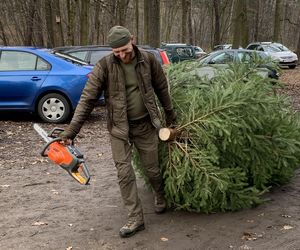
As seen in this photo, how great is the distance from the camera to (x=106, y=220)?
5.03 m

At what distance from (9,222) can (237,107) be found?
8.47 ft

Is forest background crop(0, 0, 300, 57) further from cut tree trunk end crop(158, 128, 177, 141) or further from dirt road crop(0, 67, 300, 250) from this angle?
cut tree trunk end crop(158, 128, 177, 141)

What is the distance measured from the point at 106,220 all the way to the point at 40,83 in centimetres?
584

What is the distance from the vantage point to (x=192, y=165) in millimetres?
4738

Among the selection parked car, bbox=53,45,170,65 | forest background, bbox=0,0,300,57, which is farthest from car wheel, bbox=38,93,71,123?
forest background, bbox=0,0,300,57

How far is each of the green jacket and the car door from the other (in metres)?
5.97

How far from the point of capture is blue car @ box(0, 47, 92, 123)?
33.6 ft

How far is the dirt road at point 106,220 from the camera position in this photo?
14.6 feet

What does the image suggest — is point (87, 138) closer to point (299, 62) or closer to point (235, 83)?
point (235, 83)

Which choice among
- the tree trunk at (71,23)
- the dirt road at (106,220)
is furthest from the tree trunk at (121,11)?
the dirt road at (106,220)

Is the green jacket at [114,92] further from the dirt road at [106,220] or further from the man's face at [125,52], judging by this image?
the dirt road at [106,220]

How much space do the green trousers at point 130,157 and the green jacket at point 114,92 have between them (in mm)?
130

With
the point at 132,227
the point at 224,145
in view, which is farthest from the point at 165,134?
the point at 132,227

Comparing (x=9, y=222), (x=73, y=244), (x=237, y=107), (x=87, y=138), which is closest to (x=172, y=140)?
(x=237, y=107)
